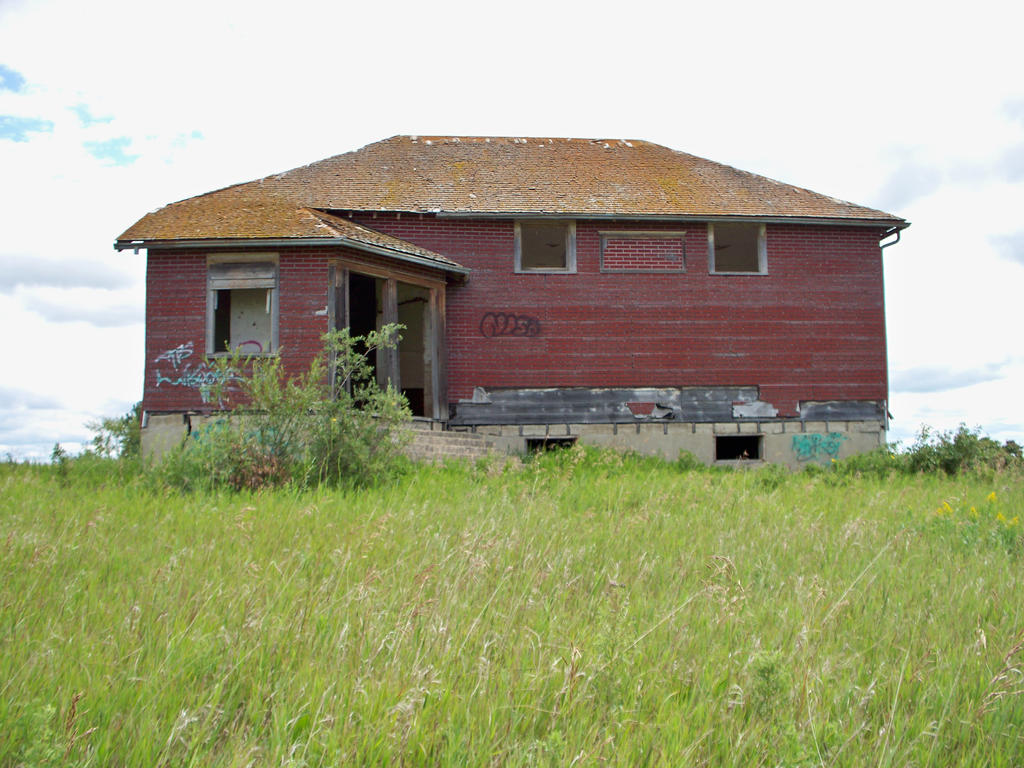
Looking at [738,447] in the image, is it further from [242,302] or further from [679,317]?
[242,302]

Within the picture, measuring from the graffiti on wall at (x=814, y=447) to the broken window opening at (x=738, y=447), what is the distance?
2.41 feet

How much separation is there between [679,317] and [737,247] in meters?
7.82

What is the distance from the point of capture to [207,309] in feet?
46.4

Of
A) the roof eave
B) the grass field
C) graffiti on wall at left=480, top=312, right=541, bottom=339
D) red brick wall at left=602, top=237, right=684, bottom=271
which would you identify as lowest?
the grass field

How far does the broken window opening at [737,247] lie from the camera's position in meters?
16.9

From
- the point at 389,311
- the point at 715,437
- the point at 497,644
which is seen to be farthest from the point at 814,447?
the point at 497,644

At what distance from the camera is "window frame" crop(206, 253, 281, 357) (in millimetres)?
13961

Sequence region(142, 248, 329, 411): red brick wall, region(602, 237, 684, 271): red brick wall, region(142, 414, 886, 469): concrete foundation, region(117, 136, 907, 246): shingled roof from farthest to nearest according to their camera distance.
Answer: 1. region(602, 237, 684, 271): red brick wall
2. region(142, 414, 886, 469): concrete foundation
3. region(117, 136, 907, 246): shingled roof
4. region(142, 248, 329, 411): red brick wall

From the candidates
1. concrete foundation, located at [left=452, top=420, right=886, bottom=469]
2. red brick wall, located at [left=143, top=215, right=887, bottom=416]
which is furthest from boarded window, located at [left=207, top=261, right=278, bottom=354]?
concrete foundation, located at [left=452, top=420, right=886, bottom=469]

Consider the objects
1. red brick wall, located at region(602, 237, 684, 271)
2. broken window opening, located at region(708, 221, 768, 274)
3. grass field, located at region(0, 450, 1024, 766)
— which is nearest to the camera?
grass field, located at region(0, 450, 1024, 766)

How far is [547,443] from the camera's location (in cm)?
1630

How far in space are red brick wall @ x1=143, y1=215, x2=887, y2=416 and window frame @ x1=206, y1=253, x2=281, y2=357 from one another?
2.78 m

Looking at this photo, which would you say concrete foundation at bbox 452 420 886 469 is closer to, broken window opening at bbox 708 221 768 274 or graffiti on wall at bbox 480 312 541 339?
graffiti on wall at bbox 480 312 541 339

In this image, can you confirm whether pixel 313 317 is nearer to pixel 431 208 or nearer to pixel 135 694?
pixel 431 208
